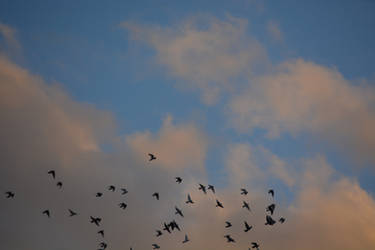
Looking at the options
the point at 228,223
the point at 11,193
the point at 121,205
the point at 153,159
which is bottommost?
the point at 228,223

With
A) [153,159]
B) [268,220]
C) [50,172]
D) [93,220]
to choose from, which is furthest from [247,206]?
[50,172]

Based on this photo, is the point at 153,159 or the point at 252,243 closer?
the point at 252,243

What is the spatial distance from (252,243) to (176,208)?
74.1 ft

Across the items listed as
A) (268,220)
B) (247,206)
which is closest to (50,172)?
(247,206)

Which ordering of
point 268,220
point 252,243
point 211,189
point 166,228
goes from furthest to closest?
point 211,189 → point 252,243 → point 166,228 → point 268,220

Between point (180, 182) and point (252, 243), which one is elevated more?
point (180, 182)

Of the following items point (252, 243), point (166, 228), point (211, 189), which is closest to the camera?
point (166, 228)

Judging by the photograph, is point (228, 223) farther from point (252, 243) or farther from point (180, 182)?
point (180, 182)

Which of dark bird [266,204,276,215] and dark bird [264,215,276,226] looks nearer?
dark bird [264,215,276,226]

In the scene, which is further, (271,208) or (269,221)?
(271,208)

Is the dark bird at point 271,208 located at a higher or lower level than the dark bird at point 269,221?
higher

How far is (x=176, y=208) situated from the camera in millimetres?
94688

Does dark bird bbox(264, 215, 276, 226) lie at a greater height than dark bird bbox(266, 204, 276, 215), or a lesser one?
lesser

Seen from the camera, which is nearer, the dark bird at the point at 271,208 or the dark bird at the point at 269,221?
the dark bird at the point at 269,221
